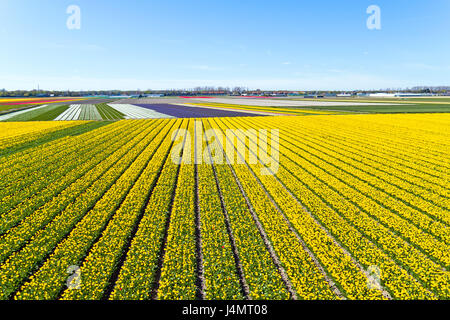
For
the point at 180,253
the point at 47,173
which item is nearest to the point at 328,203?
the point at 180,253

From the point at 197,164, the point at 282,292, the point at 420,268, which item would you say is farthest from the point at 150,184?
the point at 420,268

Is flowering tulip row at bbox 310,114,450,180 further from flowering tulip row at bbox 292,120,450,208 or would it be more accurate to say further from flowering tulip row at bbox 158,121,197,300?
flowering tulip row at bbox 158,121,197,300

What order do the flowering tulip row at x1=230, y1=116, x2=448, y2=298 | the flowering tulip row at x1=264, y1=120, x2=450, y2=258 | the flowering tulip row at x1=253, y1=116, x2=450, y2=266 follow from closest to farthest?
1. the flowering tulip row at x1=230, y1=116, x2=448, y2=298
2. the flowering tulip row at x1=253, y1=116, x2=450, y2=266
3. the flowering tulip row at x1=264, y1=120, x2=450, y2=258

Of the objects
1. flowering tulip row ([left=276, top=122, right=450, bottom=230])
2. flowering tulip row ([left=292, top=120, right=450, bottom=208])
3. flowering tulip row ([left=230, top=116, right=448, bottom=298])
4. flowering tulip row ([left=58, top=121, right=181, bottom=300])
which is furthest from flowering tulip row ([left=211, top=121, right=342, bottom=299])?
flowering tulip row ([left=292, top=120, right=450, bottom=208])
